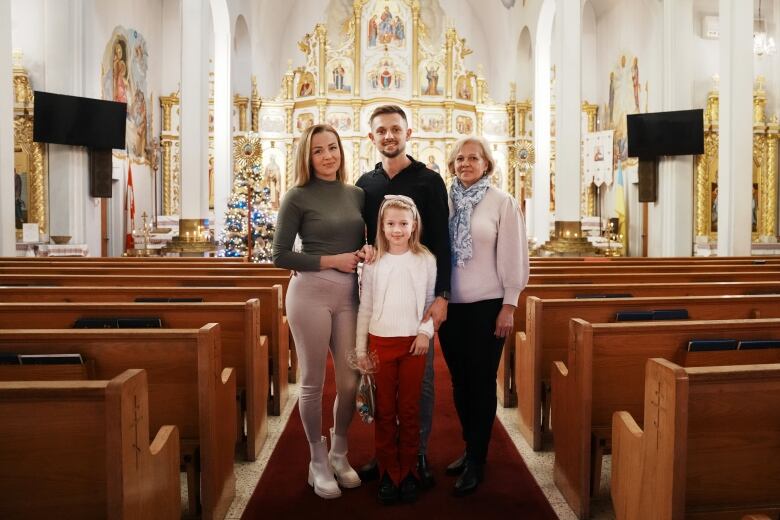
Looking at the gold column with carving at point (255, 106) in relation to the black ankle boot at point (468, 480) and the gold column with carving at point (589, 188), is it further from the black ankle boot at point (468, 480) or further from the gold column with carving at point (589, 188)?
the black ankle boot at point (468, 480)

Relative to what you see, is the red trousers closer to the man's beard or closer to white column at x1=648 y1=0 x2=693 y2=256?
the man's beard

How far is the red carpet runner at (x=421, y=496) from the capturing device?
279cm

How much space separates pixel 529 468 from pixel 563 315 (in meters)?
0.86

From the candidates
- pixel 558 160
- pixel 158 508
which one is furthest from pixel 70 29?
pixel 158 508

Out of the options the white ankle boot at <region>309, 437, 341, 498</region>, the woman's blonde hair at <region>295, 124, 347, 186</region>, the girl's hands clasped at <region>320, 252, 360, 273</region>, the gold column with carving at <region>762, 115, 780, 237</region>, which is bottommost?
the white ankle boot at <region>309, 437, 341, 498</region>

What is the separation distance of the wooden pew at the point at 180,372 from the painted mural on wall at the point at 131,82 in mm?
12827

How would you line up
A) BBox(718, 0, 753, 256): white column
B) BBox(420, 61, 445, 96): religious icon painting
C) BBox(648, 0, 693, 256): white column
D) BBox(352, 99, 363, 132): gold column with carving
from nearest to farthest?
BBox(718, 0, 753, 256): white column < BBox(648, 0, 693, 256): white column < BBox(352, 99, 363, 132): gold column with carving < BBox(420, 61, 445, 96): religious icon painting

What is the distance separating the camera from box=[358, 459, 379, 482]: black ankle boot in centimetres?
313

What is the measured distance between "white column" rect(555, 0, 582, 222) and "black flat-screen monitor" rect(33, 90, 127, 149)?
793 cm

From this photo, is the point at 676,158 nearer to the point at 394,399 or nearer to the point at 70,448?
the point at 394,399

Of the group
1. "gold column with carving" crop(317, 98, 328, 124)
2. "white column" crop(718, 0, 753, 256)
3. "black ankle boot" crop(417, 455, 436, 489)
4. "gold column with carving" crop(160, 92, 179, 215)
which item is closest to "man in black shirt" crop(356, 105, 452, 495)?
"black ankle boot" crop(417, 455, 436, 489)

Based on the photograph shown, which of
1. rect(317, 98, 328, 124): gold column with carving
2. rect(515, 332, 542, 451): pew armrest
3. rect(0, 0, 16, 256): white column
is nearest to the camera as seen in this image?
rect(515, 332, 542, 451): pew armrest

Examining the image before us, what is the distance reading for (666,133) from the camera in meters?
11.9

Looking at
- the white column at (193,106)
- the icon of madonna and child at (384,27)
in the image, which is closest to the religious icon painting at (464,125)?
the icon of madonna and child at (384,27)
